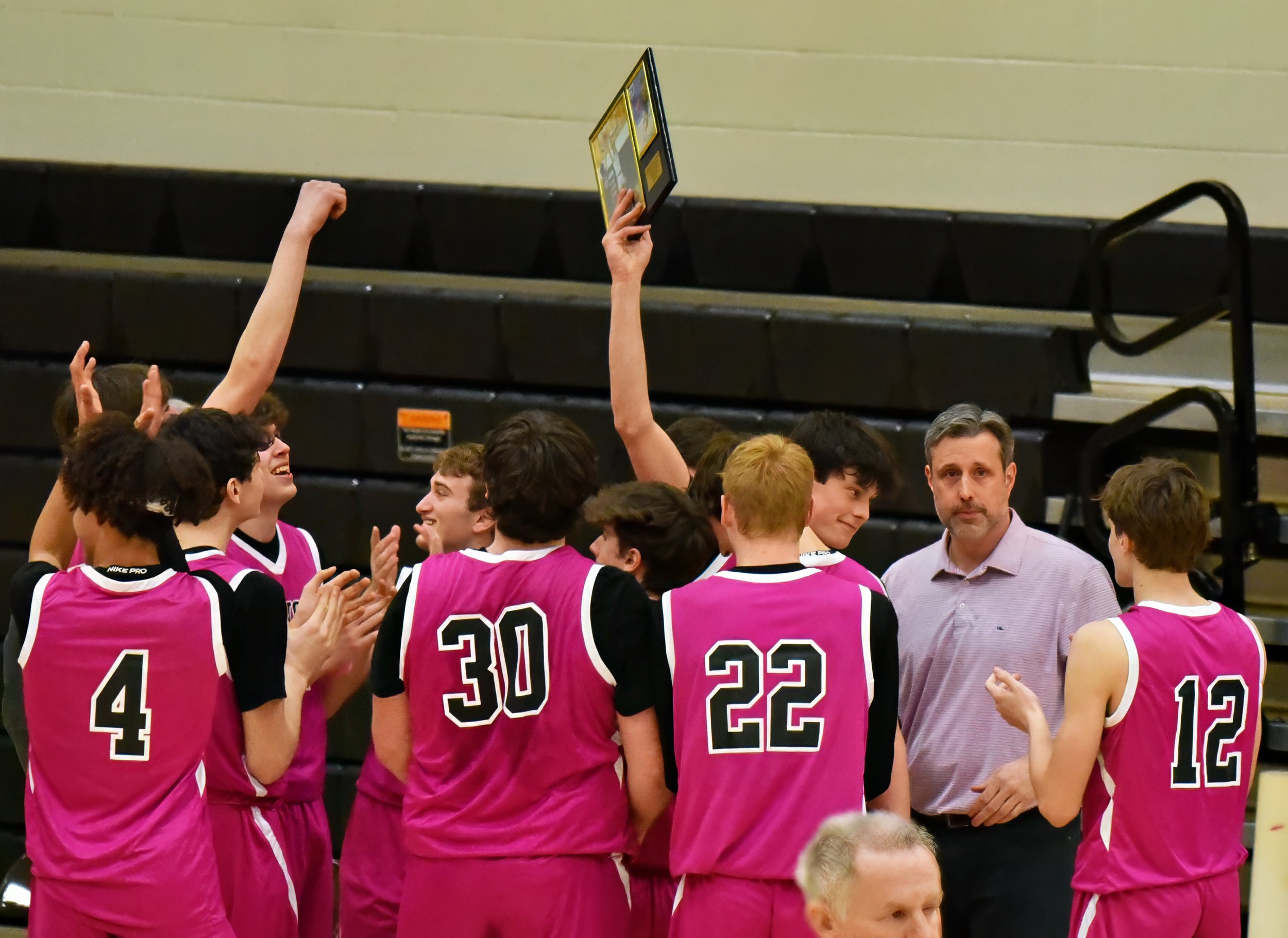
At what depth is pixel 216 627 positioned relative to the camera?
2664 millimetres

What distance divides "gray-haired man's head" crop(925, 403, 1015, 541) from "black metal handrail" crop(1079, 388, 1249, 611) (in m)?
0.89

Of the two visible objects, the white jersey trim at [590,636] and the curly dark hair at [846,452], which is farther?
the curly dark hair at [846,452]

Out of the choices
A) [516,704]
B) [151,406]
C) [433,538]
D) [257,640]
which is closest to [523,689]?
[516,704]

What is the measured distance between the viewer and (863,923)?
6.84 ft

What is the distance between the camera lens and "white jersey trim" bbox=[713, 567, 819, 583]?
8.73ft

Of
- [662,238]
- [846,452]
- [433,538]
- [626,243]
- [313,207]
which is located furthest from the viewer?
[662,238]

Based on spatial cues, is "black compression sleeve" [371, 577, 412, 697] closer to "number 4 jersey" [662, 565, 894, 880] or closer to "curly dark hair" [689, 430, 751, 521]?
"number 4 jersey" [662, 565, 894, 880]

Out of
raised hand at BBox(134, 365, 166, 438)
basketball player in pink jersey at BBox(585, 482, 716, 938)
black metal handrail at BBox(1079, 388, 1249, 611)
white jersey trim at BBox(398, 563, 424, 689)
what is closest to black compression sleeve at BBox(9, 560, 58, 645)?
raised hand at BBox(134, 365, 166, 438)

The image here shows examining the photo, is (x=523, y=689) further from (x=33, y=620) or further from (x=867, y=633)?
(x=33, y=620)

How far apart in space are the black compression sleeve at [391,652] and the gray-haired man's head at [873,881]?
95cm

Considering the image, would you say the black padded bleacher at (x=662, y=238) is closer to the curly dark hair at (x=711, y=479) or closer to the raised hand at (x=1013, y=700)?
the curly dark hair at (x=711, y=479)

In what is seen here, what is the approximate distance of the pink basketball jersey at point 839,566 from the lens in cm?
292

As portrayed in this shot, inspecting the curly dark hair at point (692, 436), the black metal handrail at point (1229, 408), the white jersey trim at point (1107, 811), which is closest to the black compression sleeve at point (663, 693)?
the white jersey trim at point (1107, 811)

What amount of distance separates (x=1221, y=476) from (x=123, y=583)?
299 centimetres
